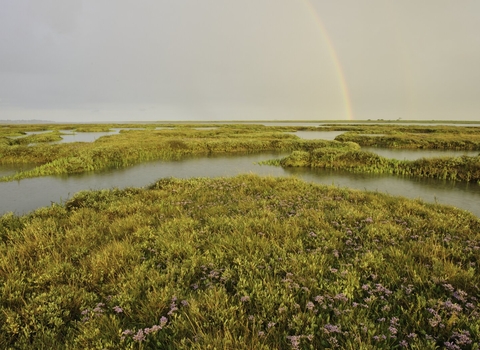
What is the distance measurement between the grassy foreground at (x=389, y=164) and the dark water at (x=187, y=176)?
69.4 inches

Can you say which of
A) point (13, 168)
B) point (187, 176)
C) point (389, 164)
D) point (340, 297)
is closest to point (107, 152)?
point (13, 168)

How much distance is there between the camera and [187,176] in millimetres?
20734

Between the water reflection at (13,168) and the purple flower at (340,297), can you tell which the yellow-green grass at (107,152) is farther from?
the purple flower at (340,297)

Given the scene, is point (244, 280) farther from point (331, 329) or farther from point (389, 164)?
point (389, 164)

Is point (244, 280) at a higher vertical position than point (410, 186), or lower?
higher

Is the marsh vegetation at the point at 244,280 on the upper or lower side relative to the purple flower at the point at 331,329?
lower

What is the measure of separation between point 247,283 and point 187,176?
1744 centimetres

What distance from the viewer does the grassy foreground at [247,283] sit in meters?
3.04

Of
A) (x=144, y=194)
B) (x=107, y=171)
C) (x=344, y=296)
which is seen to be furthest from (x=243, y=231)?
(x=107, y=171)

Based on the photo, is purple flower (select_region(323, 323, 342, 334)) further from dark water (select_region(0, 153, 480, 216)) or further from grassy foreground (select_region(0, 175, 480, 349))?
dark water (select_region(0, 153, 480, 216))

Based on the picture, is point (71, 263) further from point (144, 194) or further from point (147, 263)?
point (144, 194)

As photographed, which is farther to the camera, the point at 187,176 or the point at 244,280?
the point at 187,176

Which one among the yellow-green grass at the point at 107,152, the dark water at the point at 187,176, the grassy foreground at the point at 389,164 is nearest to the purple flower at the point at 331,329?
the dark water at the point at 187,176

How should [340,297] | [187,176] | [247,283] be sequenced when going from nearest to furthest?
[340,297]
[247,283]
[187,176]
